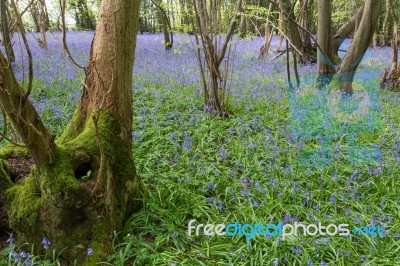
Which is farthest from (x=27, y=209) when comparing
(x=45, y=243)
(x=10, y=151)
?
(x=10, y=151)

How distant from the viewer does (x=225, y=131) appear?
15.1 feet

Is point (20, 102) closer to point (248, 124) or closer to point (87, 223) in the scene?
point (87, 223)

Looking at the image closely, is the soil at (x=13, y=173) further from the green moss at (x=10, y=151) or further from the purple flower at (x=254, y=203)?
the purple flower at (x=254, y=203)

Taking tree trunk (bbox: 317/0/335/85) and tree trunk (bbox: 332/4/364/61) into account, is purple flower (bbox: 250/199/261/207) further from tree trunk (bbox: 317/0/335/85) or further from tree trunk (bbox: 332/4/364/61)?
tree trunk (bbox: 332/4/364/61)

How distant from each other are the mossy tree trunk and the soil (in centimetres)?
21

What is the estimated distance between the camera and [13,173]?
A: 3.00 metres

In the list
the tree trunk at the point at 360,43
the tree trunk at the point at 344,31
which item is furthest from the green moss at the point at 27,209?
the tree trunk at the point at 344,31

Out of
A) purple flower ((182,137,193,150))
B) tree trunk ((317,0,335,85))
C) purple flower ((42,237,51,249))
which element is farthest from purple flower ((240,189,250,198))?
tree trunk ((317,0,335,85))

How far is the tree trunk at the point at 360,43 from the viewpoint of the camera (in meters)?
5.77

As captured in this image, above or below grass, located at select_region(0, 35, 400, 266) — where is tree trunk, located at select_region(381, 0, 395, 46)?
above

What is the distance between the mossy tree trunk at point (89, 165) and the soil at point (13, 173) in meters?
0.21

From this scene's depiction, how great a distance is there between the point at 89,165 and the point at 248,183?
5.02ft

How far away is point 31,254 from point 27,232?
0.17m

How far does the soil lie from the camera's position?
2840 millimetres
